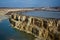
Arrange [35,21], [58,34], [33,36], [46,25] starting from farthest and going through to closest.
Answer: [35,21] → [46,25] → [33,36] → [58,34]

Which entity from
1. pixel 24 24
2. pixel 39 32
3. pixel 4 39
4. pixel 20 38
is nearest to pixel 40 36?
pixel 39 32

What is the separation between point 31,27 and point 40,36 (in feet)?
8.73

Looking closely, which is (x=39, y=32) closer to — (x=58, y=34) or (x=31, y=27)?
(x=31, y=27)

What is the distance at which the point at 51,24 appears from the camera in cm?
1633

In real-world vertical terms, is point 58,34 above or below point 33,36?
above

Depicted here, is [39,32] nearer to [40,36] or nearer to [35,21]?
[40,36]

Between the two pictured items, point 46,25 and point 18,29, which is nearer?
point 46,25

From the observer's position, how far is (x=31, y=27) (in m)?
17.1

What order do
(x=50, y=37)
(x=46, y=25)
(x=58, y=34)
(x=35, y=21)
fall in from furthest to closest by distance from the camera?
(x=35, y=21) < (x=46, y=25) < (x=50, y=37) < (x=58, y=34)

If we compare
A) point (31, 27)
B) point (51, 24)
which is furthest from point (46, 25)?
point (31, 27)

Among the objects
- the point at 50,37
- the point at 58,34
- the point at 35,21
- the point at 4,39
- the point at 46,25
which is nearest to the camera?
the point at 58,34

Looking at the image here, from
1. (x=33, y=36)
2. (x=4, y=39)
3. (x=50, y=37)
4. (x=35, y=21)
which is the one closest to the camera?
(x=50, y=37)

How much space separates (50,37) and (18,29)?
21.4 feet

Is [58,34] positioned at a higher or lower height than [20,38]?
higher
